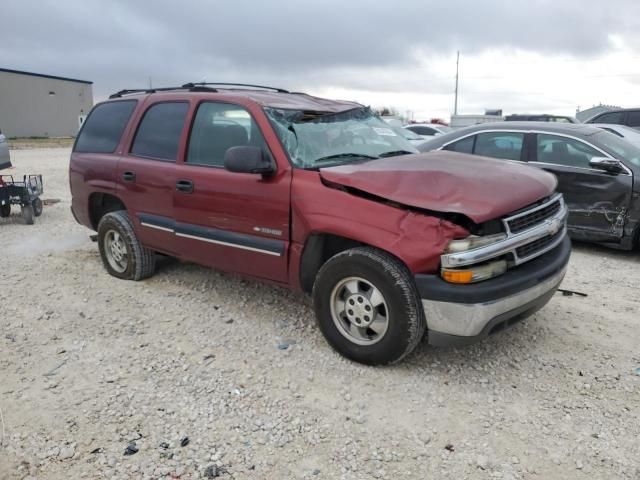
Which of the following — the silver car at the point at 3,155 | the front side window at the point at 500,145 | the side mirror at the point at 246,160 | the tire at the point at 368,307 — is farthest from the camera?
the silver car at the point at 3,155

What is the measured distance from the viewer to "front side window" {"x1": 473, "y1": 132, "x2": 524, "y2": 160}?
7.00m

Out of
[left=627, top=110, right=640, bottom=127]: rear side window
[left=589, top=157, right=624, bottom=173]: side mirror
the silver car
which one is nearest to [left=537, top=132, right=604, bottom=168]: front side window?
[left=589, top=157, right=624, bottom=173]: side mirror

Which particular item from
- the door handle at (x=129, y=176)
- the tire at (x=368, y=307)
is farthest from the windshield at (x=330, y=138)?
the door handle at (x=129, y=176)

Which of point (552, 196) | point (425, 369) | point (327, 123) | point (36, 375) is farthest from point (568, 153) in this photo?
point (36, 375)

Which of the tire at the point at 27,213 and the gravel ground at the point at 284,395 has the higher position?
the tire at the point at 27,213

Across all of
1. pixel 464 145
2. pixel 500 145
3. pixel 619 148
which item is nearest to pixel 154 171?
pixel 464 145

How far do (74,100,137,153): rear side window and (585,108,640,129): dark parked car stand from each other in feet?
38.5

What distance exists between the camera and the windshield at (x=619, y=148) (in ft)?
20.6

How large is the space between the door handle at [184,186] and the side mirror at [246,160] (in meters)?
0.73

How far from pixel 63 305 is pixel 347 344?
2.73m

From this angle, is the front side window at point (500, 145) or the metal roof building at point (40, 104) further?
the metal roof building at point (40, 104)

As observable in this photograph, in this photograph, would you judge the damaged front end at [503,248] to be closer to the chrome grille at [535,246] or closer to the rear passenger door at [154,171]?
the chrome grille at [535,246]

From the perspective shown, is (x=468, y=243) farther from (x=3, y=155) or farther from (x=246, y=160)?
(x=3, y=155)

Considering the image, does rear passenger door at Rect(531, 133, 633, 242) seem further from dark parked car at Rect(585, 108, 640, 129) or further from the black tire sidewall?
dark parked car at Rect(585, 108, 640, 129)
